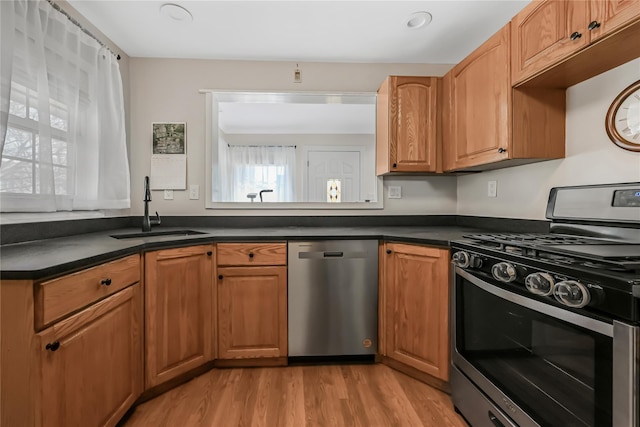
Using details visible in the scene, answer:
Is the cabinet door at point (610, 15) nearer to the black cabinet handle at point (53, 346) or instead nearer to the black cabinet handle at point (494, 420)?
the black cabinet handle at point (494, 420)

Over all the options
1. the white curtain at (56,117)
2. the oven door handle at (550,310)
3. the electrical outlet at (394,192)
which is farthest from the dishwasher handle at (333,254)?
the white curtain at (56,117)

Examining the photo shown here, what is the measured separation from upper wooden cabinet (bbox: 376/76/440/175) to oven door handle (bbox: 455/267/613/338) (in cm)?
105

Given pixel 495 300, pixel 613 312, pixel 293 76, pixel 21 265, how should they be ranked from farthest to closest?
pixel 293 76 → pixel 495 300 → pixel 21 265 → pixel 613 312

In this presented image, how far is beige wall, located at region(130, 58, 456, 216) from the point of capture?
94.4 inches

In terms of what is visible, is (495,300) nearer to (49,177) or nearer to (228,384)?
(228,384)

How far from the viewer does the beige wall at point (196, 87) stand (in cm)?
240

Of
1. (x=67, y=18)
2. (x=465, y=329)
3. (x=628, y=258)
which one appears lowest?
(x=465, y=329)

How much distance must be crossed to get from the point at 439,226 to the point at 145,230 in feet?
7.44

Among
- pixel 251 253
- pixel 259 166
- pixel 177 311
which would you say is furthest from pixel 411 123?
pixel 259 166

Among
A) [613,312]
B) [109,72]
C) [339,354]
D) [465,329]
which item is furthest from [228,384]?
[109,72]

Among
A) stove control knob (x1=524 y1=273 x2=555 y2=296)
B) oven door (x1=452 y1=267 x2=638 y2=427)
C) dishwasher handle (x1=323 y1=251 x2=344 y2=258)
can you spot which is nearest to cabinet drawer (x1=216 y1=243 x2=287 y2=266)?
dishwasher handle (x1=323 y1=251 x2=344 y2=258)

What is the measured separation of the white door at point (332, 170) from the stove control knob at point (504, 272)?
3460mm

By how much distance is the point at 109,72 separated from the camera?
1959mm

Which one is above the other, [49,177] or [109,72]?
[109,72]
